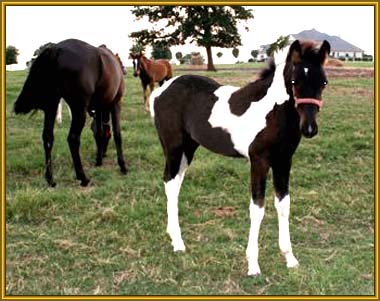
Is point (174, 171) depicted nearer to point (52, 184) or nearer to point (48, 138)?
point (52, 184)

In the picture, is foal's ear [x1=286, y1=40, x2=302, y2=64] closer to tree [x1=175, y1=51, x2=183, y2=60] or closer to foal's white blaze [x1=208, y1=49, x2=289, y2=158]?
foal's white blaze [x1=208, y1=49, x2=289, y2=158]

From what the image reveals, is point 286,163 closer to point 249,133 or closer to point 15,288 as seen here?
point 249,133

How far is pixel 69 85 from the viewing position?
611cm

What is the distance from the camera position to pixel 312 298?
3635 millimetres

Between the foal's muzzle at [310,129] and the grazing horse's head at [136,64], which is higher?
the grazing horse's head at [136,64]

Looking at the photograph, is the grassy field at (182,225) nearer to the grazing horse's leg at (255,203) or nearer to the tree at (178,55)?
the grazing horse's leg at (255,203)

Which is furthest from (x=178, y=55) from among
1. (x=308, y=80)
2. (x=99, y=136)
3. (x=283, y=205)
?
(x=308, y=80)

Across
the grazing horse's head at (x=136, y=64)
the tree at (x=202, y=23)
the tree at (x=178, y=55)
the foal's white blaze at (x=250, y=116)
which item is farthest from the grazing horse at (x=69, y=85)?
the tree at (x=178, y=55)

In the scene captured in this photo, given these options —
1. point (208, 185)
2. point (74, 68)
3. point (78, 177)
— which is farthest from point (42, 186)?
point (208, 185)

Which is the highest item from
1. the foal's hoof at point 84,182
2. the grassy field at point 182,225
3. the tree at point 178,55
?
the tree at point 178,55

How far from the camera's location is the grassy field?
12.8 ft

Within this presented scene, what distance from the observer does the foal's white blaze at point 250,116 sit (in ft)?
12.8

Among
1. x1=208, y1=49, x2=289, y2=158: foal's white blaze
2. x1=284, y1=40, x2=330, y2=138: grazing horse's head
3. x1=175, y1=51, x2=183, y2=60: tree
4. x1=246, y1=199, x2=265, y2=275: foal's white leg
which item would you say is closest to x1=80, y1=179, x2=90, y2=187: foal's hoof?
x1=208, y1=49, x2=289, y2=158: foal's white blaze

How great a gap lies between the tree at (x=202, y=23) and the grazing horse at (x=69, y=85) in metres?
17.7
